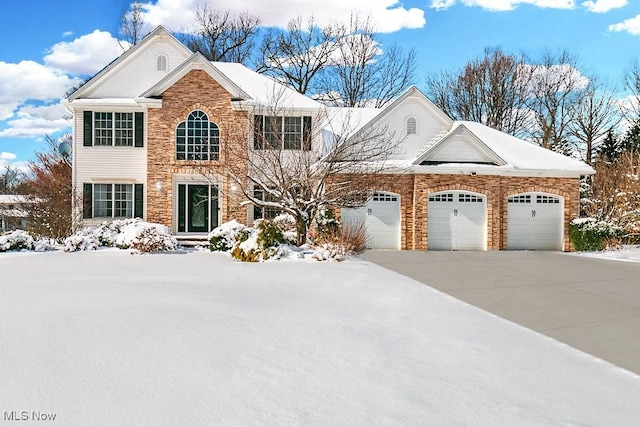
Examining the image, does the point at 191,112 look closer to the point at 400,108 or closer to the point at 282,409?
the point at 400,108

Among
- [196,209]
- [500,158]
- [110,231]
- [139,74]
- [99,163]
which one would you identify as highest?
[139,74]

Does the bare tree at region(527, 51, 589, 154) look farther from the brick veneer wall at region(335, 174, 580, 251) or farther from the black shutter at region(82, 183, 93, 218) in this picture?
the black shutter at region(82, 183, 93, 218)

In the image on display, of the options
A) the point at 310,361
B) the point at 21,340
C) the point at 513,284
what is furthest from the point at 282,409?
the point at 513,284

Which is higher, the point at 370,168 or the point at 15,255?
the point at 370,168

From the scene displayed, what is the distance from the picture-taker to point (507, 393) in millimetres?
4223

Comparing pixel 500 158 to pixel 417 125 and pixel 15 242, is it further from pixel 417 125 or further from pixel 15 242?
pixel 15 242

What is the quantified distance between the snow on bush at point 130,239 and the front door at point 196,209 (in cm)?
291

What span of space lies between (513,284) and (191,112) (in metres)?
14.2

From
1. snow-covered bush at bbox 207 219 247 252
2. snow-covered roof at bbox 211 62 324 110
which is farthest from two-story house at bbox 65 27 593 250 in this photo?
snow-covered bush at bbox 207 219 247 252

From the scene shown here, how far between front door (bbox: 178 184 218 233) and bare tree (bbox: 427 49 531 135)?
2455 centimetres

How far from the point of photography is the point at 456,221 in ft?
62.2

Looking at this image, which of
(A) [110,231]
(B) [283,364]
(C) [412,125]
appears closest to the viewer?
(B) [283,364]

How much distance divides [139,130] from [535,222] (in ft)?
55.4

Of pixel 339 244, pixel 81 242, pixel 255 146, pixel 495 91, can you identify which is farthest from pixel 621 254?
pixel 495 91
